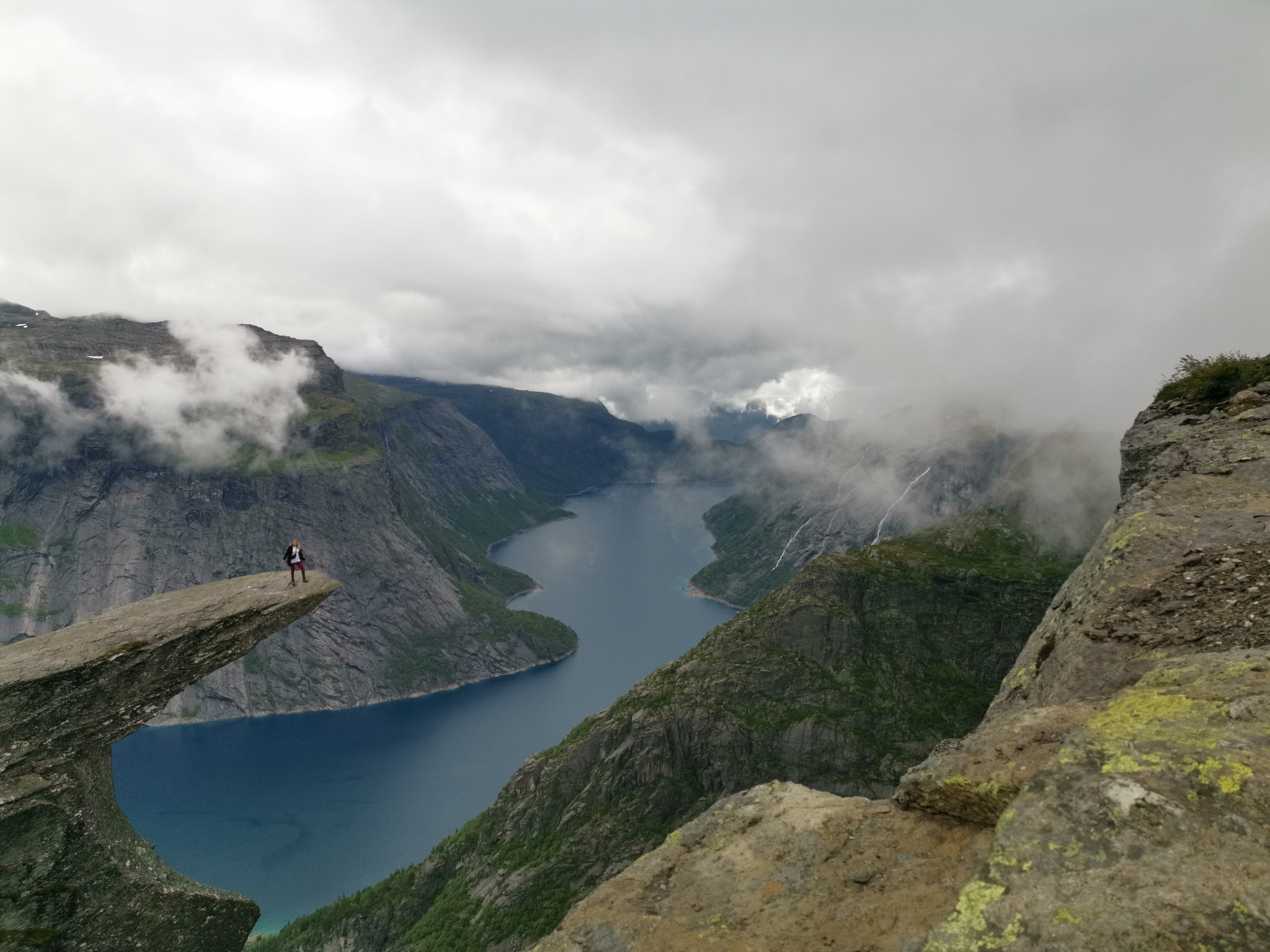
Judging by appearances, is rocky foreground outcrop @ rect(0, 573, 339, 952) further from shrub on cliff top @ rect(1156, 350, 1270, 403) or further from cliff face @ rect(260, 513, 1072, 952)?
cliff face @ rect(260, 513, 1072, 952)

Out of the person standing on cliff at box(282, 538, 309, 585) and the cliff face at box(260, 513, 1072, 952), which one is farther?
the cliff face at box(260, 513, 1072, 952)

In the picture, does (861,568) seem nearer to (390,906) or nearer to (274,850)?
(390,906)

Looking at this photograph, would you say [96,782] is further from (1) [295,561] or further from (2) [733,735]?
(2) [733,735]

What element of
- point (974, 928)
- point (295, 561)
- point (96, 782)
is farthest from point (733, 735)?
point (974, 928)

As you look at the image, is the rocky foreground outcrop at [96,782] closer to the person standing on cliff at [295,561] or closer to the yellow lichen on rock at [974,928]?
the person standing on cliff at [295,561]

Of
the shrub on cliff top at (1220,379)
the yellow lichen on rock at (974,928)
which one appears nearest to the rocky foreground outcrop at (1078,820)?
the yellow lichen on rock at (974,928)

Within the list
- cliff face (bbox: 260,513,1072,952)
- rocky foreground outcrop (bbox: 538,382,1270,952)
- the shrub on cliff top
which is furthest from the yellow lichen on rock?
cliff face (bbox: 260,513,1072,952)
